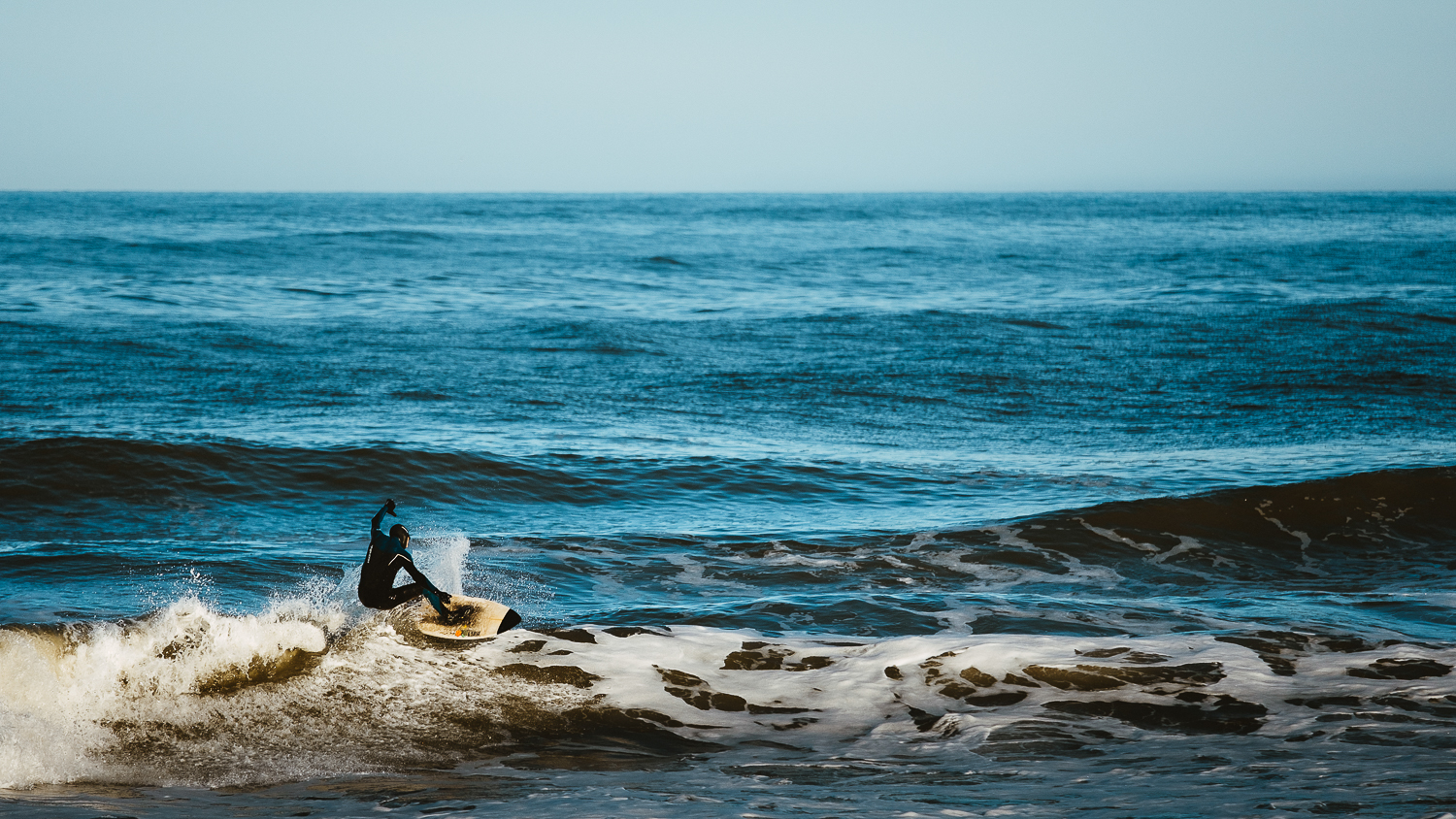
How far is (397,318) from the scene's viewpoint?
23812 mm

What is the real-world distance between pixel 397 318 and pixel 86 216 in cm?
5237

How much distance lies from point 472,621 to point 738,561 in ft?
9.95

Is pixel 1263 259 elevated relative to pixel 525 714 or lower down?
elevated

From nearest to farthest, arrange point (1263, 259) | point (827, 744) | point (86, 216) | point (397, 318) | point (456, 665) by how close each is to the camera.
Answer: point (827, 744) < point (456, 665) < point (397, 318) < point (1263, 259) < point (86, 216)

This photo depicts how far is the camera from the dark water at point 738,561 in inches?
221

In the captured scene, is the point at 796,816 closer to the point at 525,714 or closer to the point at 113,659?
the point at 525,714

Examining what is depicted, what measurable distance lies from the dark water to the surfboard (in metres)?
0.17

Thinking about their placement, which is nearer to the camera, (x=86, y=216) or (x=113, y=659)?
(x=113, y=659)

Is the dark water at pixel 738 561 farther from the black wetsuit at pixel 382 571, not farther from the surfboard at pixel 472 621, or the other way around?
the black wetsuit at pixel 382 571

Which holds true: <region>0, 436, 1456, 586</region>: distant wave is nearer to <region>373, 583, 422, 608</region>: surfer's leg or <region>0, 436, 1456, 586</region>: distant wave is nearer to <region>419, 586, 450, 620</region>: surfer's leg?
<region>419, 586, 450, 620</region>: surfer's leg

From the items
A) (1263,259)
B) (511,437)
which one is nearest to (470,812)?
(511,437)

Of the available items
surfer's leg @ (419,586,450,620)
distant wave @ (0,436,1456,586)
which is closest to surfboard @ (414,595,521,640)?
surfer's leg @ (419,586,450,620)

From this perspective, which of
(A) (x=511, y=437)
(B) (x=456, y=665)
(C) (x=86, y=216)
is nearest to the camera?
(B) (x=456, y=665)

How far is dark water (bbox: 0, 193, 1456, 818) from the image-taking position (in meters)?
5.61
